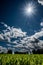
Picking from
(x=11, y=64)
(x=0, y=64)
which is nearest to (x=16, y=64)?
(x=11, y=64)

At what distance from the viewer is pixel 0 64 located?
322 centimetres

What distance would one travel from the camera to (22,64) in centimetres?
338

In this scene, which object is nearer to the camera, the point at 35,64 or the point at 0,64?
the point at 0,64

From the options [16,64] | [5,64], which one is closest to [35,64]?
[16,64]

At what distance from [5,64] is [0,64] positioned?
99 mm

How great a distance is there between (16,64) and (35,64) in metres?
0.44

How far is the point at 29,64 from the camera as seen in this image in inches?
138

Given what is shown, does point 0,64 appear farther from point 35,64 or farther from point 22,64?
point 35,64

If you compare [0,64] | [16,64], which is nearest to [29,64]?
[16,64]

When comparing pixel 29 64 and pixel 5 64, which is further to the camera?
pixel 29 64

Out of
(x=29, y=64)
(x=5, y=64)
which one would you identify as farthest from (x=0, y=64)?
(x=29, y=64)

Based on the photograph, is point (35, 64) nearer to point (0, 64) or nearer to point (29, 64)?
point (29, 64)

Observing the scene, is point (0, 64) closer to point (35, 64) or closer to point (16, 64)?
point (16, 64)

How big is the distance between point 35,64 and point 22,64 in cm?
28
